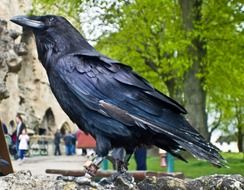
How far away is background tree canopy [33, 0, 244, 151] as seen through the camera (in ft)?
63.8

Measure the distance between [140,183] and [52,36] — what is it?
113cm

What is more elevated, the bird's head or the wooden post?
the bird's head

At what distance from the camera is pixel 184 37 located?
1875 cm

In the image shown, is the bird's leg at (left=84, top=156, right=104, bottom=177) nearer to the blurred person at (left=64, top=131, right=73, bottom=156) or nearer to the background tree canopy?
the background tree canopy

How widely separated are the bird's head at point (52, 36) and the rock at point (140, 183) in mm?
809

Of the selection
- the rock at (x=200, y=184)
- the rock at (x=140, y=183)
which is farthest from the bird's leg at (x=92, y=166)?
the rock at (x=200, y=184)

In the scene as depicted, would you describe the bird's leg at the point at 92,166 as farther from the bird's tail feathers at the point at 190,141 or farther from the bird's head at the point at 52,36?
the bird's head at the point at 52,36

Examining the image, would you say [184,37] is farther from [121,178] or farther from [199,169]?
[121,178]

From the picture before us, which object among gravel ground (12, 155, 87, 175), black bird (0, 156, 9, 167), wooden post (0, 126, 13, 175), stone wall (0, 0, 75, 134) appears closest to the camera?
black bird (0, 156, 9, 167)

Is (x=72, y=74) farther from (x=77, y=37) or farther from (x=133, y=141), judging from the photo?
(x=133, y=141)

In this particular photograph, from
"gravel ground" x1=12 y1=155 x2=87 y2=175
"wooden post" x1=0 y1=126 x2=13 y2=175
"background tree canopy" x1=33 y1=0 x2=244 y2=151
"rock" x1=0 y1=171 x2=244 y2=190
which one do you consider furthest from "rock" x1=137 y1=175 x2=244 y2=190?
"background tree canopy" x1=33 y1=0 x2=244 y2=151

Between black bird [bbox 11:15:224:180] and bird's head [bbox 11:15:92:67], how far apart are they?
0.01m

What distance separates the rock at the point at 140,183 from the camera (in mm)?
3484

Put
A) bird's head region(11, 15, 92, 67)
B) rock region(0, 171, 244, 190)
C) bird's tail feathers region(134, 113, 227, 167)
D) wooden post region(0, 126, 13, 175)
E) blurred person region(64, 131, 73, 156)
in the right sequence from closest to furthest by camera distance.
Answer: rock region(0, 171, 244, 190) → bird's tail feathers region(134, 113, 227, 167) → bird's head region(11, 15, 92, 67) → wooden post region(0, 126, 13, 175) → blurred person region(64, 131, 73, 156)
